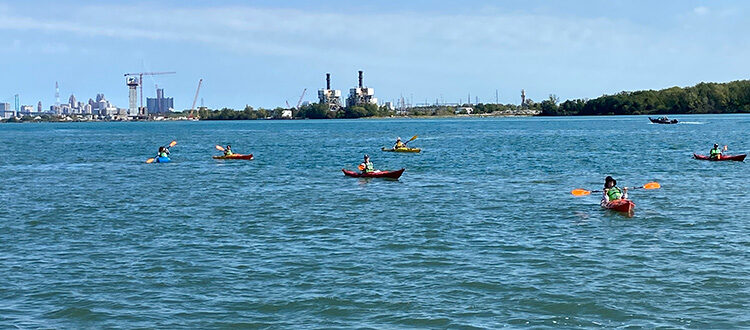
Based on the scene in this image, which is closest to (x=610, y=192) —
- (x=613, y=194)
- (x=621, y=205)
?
(x=613, y=194)

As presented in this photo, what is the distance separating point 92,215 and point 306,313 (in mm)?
19213

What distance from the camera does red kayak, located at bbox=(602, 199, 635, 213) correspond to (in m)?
33.0

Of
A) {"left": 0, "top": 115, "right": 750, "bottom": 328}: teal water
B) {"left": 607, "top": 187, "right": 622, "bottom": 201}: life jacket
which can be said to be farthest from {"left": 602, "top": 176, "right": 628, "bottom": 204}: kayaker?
{"left": 0, "top": 115, "right": 750, "bottom": 328}: teal water

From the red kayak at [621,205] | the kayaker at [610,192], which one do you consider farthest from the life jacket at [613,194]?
the red kayak at [621,205]

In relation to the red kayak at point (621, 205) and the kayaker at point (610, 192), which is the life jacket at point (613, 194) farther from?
the red kayak at point (621, 205)

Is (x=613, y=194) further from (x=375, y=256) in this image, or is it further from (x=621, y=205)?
(x=375, y=256)

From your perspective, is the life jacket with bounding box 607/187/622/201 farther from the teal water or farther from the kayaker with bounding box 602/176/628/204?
the teal water

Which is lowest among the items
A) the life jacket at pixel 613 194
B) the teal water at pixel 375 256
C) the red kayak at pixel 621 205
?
the teal water at pixel 375 256

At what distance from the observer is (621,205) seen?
109ft

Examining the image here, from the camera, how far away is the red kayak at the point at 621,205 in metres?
33.0

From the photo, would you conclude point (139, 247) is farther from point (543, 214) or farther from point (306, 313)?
point (543, 214)

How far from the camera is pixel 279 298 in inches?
816

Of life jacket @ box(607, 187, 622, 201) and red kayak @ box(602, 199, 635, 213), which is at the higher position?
life jacket @ box(607, 187, 622, 201)

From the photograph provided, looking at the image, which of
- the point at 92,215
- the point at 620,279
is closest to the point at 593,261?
the point at 620,279
